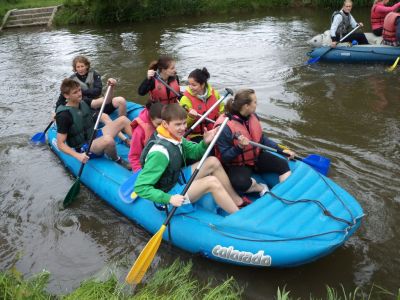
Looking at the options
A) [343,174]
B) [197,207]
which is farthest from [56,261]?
[343,174]

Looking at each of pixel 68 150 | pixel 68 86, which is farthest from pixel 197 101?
pixel 68 150

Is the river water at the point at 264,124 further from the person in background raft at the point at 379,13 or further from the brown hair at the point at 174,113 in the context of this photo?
the brown hair at the point at 174,113

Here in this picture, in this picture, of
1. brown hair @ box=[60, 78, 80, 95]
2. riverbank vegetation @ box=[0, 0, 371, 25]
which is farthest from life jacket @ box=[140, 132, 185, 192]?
riverbank vegetation @ box=[0, 0, 371, 25]

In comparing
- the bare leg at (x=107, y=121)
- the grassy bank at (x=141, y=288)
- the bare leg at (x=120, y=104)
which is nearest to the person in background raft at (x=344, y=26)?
the bare leg at (x=120, y=104)

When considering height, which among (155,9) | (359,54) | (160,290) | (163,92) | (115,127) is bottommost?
(155,9)

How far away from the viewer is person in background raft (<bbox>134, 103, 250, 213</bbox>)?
3207 millimetres

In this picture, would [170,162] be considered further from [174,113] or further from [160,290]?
[160,290]

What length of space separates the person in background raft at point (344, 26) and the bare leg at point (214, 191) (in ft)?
19.6

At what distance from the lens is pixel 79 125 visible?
457cm

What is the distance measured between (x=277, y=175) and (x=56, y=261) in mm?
2046

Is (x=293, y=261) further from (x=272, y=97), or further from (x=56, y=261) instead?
(x=272, y=97)

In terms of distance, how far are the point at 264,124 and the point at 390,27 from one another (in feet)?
11.4

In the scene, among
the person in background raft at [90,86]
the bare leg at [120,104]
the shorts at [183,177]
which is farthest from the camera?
the bare leg at [120,104]

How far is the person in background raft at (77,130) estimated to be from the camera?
4.33 m
